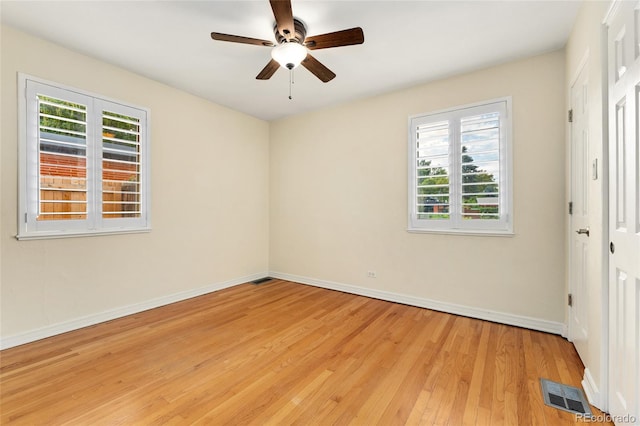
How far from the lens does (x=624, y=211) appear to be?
1.46 meters

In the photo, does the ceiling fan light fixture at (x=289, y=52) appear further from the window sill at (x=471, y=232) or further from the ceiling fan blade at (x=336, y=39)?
the window sill at (x=471, y=232)

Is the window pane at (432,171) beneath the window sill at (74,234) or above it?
above

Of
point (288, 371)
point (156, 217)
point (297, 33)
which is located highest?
point (297, 33)

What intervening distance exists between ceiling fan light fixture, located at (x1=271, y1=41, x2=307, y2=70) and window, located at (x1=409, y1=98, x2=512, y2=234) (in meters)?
1.90

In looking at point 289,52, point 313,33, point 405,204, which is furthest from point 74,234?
point 405,204

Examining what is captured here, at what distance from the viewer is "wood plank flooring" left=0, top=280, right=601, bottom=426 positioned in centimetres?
168

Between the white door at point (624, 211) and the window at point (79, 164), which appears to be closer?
the white door at point (624, 211)

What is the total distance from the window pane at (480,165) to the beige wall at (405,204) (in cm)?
19

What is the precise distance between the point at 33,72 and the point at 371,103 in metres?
3.66

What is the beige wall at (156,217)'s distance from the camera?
8.20 feet

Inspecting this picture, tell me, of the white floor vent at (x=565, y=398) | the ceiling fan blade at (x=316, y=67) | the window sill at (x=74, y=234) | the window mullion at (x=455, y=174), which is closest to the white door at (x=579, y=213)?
the white floor vent at (x=565, y=398)

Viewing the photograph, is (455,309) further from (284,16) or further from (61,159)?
(61,159)

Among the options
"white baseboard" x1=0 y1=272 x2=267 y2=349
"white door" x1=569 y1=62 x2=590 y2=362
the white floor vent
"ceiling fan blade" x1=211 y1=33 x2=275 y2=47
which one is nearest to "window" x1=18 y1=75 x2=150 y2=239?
"white baseboard" x1=0 y1=272 x2=267 y2=349

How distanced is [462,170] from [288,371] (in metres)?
2.77
